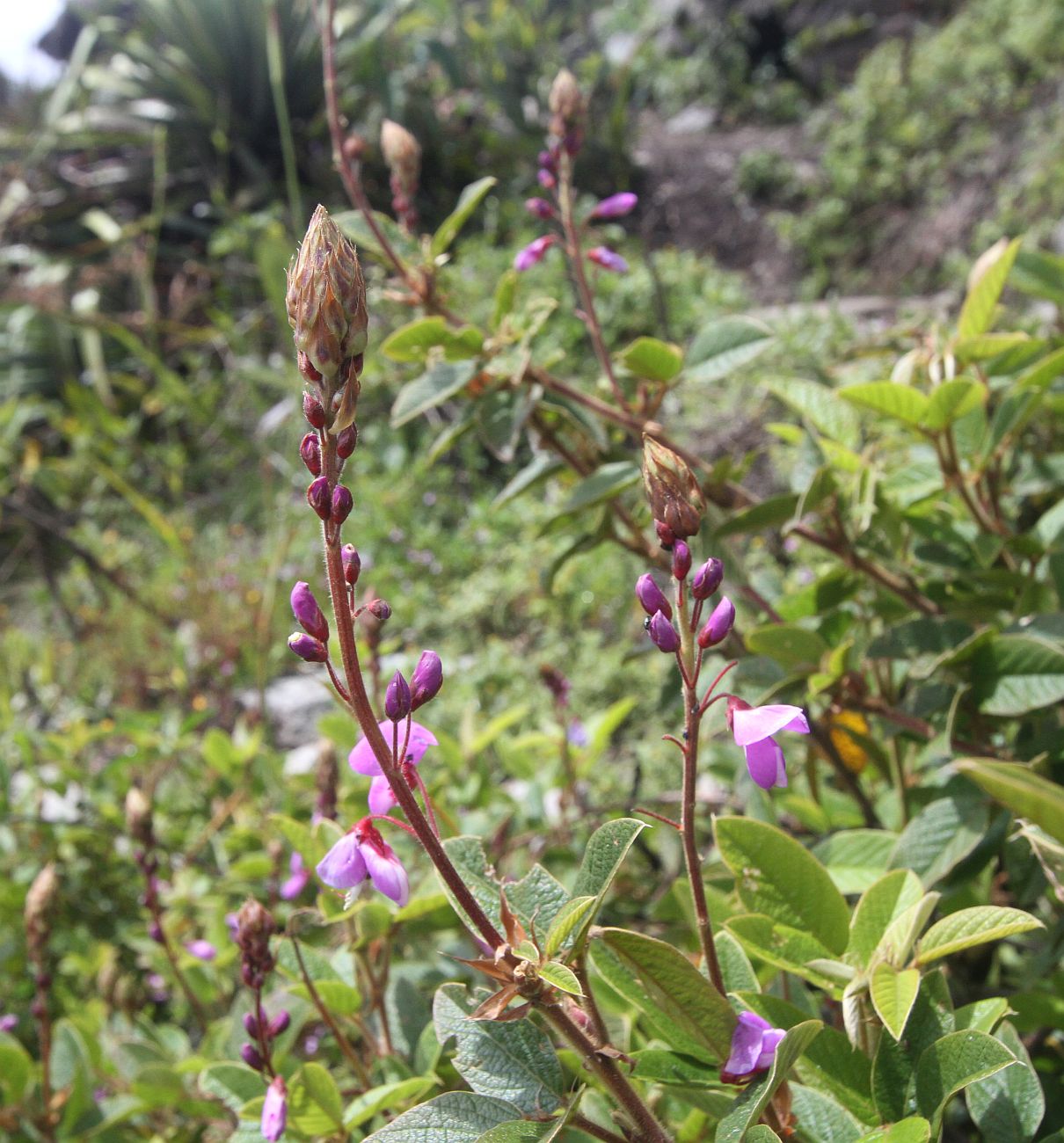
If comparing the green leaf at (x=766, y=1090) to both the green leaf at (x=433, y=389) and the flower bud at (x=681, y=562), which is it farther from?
the green leaf at (x=433, y=389)

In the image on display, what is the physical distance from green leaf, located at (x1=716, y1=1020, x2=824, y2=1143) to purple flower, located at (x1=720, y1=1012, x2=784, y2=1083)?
0.7 inches

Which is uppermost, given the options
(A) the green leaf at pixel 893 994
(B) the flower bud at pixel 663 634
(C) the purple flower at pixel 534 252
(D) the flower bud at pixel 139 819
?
(C) the purple flower at pixel 534 252

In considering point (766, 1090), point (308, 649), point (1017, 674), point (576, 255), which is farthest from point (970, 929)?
point (576, 255)

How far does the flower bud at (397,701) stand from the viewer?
400 mm

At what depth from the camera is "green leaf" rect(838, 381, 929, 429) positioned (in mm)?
757

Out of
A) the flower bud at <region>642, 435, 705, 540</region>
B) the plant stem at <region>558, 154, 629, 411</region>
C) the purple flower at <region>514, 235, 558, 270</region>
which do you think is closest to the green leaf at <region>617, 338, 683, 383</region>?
the plant stem at <region>558, 154, 629, 411</region>

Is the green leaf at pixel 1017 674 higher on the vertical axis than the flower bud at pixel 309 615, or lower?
lower

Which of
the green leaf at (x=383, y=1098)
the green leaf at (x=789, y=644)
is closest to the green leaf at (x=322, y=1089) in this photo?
the green leaf at (x=383, y=1098)

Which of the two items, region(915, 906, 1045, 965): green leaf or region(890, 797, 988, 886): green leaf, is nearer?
region(915, 906, 1045, 965): green leaf

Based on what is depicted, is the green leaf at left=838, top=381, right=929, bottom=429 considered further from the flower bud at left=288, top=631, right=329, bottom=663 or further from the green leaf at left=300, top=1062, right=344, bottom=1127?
the green leaf at left=300, top=1062, right=344, bottom=1127

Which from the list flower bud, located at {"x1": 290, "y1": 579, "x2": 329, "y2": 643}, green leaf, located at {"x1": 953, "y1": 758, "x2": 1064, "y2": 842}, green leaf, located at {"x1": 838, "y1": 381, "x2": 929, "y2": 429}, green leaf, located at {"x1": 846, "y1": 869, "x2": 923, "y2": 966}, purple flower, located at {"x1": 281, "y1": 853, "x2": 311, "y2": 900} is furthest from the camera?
purple flower, located at {"x1": 281, "y1": 853, "x2": 311, "y2": 900}

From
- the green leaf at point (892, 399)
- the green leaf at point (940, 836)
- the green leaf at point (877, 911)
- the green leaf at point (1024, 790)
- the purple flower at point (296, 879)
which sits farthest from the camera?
the purple flower at point (296, 879)

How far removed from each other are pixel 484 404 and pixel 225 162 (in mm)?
5191

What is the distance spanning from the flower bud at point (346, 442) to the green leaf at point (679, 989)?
9.4 inches
